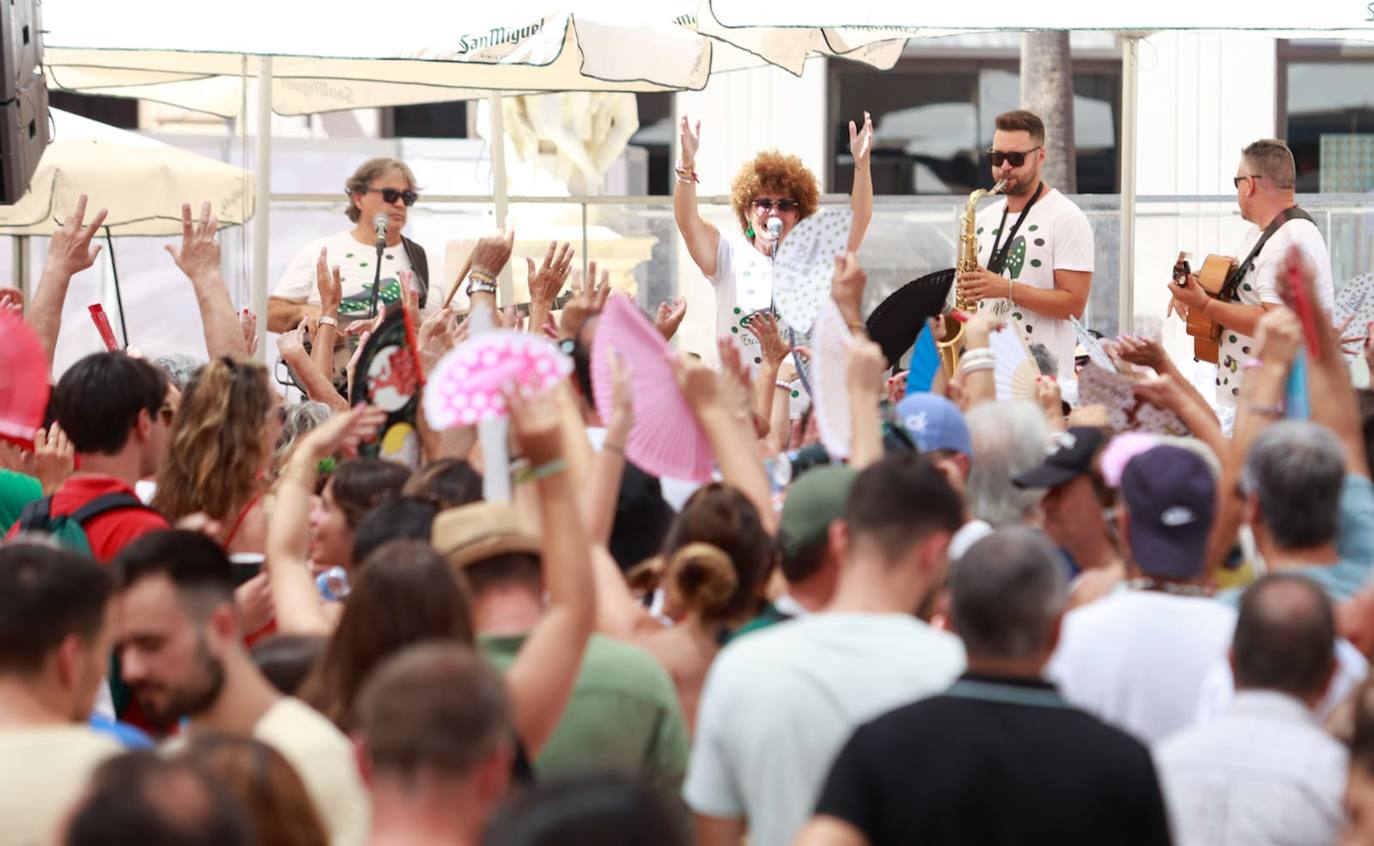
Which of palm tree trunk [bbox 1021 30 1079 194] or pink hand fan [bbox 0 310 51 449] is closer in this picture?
pink hand fan [bbox 0 310 51 449]

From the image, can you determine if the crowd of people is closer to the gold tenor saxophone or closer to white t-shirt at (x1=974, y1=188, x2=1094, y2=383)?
the gold tenor saxophone

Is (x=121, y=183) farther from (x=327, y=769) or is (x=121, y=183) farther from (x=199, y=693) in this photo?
(x=327, y=769)

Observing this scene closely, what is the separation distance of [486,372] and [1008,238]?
443 cm

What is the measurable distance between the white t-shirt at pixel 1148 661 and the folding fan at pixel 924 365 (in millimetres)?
2372

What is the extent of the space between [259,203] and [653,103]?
11033 millimetres

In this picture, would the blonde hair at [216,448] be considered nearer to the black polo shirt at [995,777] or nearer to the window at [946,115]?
the black polo shirt at [995,777]

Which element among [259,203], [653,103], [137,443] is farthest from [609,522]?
[653,103]

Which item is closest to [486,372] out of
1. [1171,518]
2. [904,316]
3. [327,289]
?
[1171,518]

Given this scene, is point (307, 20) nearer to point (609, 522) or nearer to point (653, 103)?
point (609, 522)

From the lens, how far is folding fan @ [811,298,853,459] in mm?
4758

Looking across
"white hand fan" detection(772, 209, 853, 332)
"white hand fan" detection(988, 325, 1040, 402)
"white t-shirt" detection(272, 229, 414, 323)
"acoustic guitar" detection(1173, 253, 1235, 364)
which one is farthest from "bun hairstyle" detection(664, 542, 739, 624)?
"white t-shirt" detection(272, 229, 414, 323)

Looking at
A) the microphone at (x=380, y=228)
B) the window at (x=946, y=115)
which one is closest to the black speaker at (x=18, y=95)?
the microphone at (x=380, y=228)

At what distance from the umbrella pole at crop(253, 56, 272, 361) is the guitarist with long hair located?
3.56m

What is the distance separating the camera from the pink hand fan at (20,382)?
532 cm
